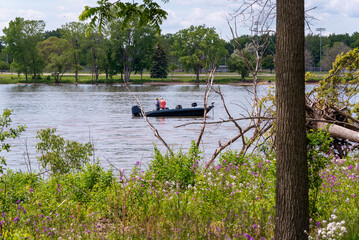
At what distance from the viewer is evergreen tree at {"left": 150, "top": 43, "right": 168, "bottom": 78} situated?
112562mm

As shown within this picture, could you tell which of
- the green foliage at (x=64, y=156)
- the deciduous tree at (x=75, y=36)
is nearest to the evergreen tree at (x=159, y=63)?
the deciduous tree at (x=75, y=36)

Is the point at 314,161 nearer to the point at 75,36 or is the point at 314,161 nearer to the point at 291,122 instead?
the point at 291,122

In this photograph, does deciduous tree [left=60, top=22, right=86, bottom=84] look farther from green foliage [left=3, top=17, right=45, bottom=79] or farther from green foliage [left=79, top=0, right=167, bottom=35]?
green foliage [left=79, top=0, right=167, bottom=35]

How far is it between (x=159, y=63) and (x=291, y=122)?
110115 mm

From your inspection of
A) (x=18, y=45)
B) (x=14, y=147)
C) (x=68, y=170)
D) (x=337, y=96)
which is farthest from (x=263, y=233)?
(x=18, y=45)

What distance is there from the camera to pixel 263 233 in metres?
5.29

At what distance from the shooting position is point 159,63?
11425cm

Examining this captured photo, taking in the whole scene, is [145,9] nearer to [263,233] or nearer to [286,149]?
→ [286,149]

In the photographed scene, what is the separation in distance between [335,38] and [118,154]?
127m

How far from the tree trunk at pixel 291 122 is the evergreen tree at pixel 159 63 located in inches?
4238

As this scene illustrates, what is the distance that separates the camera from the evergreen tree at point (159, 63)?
11256 cm

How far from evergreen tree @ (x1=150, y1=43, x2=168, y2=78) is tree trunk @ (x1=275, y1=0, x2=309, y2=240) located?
108 meters

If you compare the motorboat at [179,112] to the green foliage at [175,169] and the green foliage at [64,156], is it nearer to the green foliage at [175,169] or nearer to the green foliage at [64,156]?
the green foliage at [64,156]

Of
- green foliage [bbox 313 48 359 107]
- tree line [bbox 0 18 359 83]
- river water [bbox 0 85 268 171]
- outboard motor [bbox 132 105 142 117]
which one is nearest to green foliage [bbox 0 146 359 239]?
green foliage [bbox 313 48 359 107]
